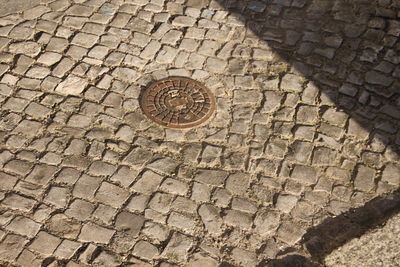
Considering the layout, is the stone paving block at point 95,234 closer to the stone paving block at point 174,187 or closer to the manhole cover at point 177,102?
the stone paving block at point 174,187

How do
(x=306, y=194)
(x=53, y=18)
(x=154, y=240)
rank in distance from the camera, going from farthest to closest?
(x=53, y=18) → (x=306, y=194) → (x=154, y=240)

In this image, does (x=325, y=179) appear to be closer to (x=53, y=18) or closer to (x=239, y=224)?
(x=239, y=224)

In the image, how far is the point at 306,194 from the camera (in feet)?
17.4

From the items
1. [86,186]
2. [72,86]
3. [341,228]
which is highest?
[72,86]

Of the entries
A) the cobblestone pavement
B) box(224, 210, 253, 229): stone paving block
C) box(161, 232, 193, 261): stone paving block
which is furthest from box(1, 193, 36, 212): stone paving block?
box(224, 210, 253, 229): stone paving block

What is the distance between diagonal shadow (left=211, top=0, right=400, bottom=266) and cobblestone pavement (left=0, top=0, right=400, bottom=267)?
0.07ft

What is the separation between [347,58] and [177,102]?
7.18 ft

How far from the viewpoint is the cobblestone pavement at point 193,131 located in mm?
4844

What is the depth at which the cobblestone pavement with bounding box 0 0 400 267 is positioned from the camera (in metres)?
4.84

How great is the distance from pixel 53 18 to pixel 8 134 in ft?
6.65

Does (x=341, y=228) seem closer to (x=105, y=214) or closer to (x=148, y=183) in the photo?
(x=148, y=183)

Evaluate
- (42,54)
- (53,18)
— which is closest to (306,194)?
(42,54)

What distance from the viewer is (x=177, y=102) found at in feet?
19.8

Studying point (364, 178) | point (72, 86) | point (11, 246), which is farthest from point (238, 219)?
point (72, 86)
